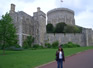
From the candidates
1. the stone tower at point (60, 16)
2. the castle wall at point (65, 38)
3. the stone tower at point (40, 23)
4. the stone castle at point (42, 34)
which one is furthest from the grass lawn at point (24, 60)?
the stone tower at point (60, 16)

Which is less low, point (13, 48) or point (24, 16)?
point (24, 16)

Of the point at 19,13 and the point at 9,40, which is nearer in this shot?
the point at 9,40

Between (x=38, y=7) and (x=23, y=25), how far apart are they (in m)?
9.26

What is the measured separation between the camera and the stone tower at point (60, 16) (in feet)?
192

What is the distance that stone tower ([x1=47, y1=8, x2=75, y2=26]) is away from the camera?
2302 inches

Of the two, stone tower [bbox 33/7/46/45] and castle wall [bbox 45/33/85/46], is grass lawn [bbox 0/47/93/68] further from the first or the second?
castle wall [bbox 45/33/85/46]

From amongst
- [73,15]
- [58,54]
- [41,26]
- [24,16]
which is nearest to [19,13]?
[24,16]

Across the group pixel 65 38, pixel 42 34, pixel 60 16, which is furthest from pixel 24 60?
pixel 60 16

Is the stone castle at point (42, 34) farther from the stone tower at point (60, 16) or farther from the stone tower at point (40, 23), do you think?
the stone tower at point (60, 16)

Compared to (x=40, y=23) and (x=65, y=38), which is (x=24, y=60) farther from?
(x=65, y=38)

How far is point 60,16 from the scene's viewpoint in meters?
58.9

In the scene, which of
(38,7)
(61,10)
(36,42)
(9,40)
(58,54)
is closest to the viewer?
(58,54)

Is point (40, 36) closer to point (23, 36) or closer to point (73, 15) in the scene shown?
point (23, 36)

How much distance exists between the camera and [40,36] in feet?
114
